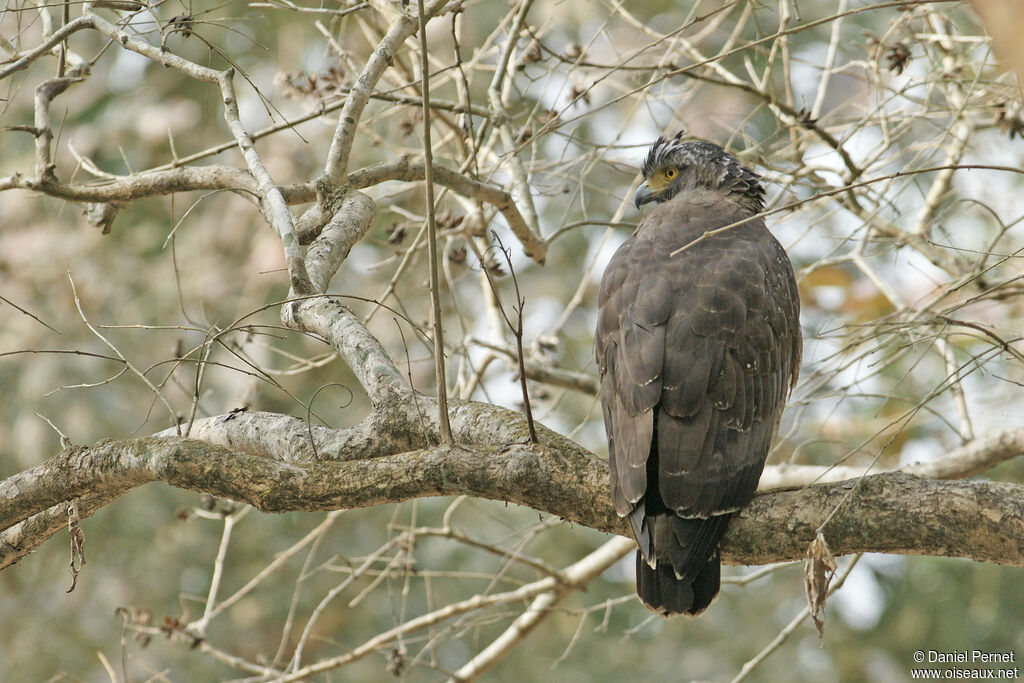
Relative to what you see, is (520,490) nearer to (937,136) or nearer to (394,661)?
(394,661)

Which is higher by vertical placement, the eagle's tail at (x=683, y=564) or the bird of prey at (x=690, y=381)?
the bird of prey at (x=690, y=381)

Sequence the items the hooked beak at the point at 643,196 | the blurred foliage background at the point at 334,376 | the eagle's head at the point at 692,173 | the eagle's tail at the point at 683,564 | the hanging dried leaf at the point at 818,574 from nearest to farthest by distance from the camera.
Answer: the hanging dried leaf at the point at 818,574
the eagle's tail at the point at 683,564
the eagle's head at the point at 692,173
the hooked beak at the point at 643,196
the blurred foliage background at the point at 334,376

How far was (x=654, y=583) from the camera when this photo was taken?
3031mm

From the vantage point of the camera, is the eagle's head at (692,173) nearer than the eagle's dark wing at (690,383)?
No

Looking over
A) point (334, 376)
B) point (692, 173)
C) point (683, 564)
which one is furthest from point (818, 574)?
point (334, 376)

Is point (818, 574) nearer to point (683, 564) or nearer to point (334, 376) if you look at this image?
point (683, 564)

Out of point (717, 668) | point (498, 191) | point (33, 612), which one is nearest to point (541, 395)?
point (498, 191)

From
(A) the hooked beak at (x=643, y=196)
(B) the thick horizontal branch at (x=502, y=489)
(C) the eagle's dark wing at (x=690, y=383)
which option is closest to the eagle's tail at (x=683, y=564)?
(C) the eagle's dark wing at (x=690, y=383)

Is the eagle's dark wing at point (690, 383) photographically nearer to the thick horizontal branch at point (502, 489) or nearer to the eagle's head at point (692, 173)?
the thick horizontal branch at point (502, 489)

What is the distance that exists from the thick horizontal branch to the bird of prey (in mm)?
215

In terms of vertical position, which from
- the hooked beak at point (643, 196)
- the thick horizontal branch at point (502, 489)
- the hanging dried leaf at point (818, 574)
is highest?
the hooked beak at point (643, 196)

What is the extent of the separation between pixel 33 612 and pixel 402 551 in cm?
460

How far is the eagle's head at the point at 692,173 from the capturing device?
14.3ft

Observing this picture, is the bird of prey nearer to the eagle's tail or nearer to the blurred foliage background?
the eagle's tail
